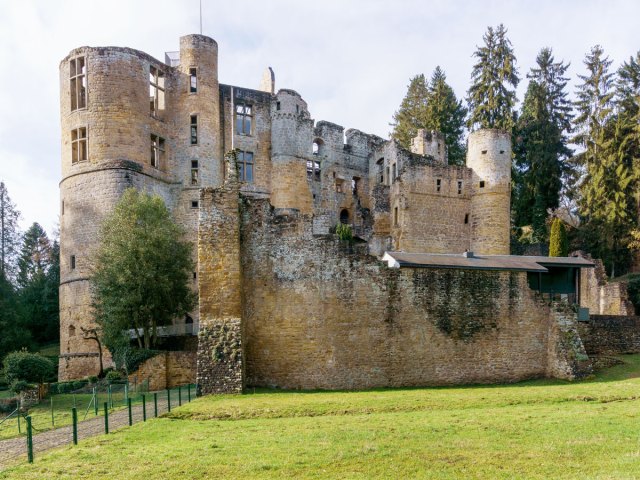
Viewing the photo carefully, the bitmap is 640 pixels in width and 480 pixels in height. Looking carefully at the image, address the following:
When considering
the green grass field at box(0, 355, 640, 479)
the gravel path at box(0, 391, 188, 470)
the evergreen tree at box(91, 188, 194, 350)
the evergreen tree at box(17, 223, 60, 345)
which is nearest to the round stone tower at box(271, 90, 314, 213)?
the evergreen tree at box(91, 188, 194, 350)

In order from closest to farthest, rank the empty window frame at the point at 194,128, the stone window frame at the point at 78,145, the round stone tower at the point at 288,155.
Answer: the stone window frame at the point at 78,145, the empty window frame at the point at 194,128, the round stone tower at the point at 288,155

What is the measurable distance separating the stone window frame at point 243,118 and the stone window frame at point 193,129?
3.21 m

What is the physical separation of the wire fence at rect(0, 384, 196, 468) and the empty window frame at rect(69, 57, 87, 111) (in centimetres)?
1930

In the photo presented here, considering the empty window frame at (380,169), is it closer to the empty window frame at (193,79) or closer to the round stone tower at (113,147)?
the round stone tower at (113,147)

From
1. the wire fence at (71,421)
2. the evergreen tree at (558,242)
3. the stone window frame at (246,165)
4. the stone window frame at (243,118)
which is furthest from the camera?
the stone window frame at (243,118)

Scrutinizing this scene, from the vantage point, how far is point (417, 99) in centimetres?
6319

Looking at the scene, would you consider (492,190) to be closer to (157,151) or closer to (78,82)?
(157,151)

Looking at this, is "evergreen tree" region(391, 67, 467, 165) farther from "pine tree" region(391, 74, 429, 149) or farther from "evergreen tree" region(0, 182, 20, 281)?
"evergreen tree" region(0, 182, 20, 281)

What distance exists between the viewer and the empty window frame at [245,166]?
42.1 metres

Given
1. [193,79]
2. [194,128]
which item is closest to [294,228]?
[194,128]

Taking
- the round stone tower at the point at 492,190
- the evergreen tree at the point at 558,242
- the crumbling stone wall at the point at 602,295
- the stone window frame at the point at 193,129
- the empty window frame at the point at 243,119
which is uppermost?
the empty window frame at the point at 243,119

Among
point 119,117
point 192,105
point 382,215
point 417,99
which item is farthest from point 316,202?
point 417,99

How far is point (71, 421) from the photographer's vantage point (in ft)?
57.9

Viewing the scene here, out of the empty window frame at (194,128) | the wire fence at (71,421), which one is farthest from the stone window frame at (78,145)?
the wire fence at (71,421)
